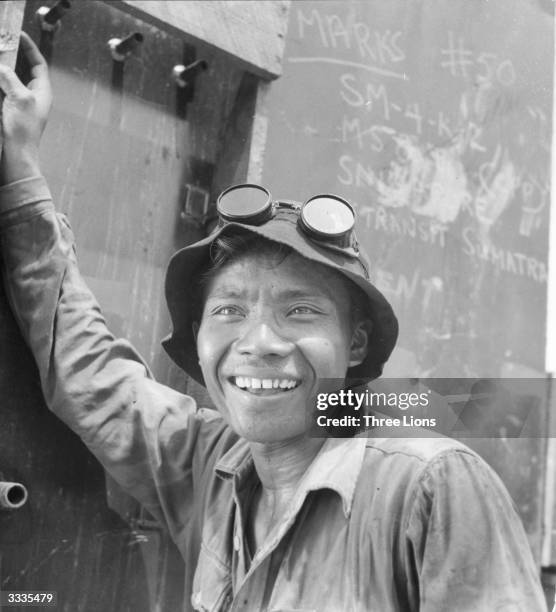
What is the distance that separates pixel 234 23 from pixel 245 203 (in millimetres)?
813

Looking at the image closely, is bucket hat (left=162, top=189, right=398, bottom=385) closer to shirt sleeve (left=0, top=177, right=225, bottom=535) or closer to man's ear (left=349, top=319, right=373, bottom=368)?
man's ear (left=349, top=319, right=373, bottom=368)

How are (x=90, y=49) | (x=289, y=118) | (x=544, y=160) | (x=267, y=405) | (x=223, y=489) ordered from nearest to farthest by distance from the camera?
(x=267, y=405) → (x=223, y=489) → (x=90, y=49) → (x=289, y=118) → (x=544, y=160)

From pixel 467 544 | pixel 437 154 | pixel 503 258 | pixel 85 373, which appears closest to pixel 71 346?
pixel 85 373

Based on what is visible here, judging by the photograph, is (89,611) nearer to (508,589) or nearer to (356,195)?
(508,589)

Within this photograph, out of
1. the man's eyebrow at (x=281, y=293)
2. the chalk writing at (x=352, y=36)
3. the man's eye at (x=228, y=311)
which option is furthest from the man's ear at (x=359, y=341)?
the chalk writing at (x=352, y=36)

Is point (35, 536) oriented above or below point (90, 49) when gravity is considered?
below

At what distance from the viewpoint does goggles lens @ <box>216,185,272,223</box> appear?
162 cm

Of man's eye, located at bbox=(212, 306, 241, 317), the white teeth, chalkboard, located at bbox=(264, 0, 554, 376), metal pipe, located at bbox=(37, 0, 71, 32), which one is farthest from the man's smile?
metal pipe, located at bbox=(37, 0, 71, 32)

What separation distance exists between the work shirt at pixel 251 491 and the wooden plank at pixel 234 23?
0.58 metres

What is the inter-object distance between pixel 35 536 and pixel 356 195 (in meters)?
1.49

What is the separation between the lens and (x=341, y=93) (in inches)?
107

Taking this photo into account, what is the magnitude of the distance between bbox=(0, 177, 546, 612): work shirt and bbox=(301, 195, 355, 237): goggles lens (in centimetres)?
42

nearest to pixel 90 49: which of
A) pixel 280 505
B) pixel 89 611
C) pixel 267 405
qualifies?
pixel 267 405

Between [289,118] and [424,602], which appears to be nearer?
[424,602]
